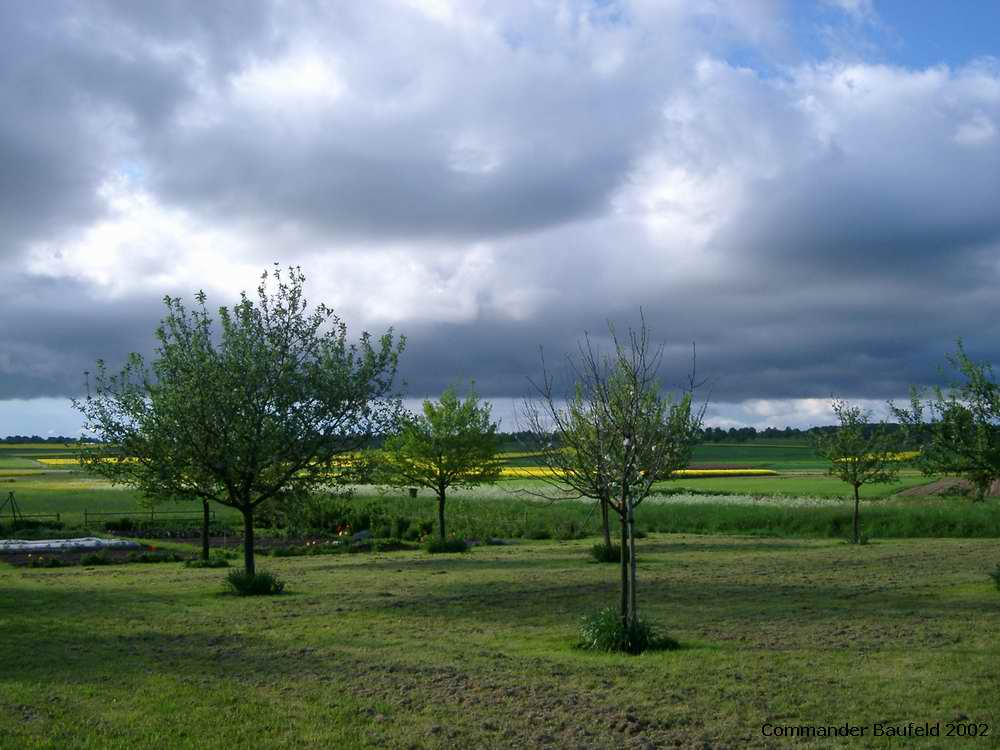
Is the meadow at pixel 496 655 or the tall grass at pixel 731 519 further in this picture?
the tall grass at pixel 731 519

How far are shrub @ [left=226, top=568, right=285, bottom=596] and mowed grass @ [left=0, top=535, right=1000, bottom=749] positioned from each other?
434 mm

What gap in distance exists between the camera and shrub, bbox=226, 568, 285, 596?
19938 millimetres

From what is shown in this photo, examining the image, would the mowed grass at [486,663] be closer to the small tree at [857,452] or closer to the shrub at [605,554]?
the shrub at [605,554]

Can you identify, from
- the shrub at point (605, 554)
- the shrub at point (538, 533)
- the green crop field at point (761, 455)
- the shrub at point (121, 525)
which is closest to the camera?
the shrub at point (605, 554)

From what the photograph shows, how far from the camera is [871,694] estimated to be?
9.38 m

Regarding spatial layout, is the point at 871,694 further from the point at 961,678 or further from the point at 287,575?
the point at 287,575

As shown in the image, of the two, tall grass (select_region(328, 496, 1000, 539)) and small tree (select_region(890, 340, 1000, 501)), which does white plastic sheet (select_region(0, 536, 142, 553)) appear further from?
small tree (select_region(890, 340, 1000, 501))

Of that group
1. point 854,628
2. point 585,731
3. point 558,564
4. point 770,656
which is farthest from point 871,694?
point 558,564

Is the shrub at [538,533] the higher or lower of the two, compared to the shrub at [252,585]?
lower

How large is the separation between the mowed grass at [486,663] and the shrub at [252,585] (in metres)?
0.43

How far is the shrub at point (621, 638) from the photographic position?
12.2 m

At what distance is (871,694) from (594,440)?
499 centimetres

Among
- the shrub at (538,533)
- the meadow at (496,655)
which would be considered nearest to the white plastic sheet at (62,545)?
the meadow at (496,655)

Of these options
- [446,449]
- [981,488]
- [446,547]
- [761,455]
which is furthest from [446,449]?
[761,455]
